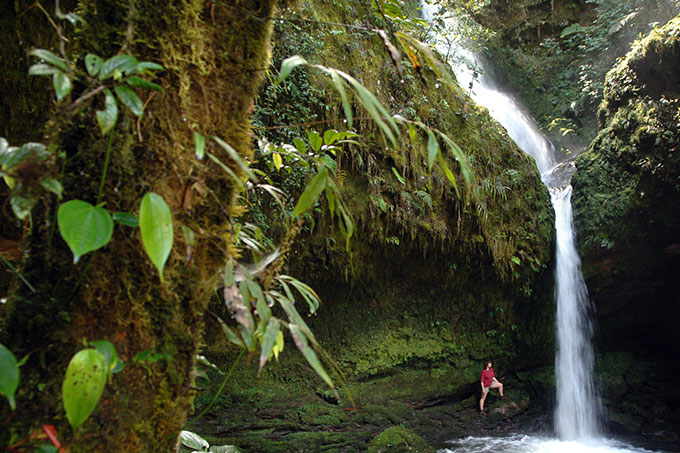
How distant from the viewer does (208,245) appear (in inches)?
37.0

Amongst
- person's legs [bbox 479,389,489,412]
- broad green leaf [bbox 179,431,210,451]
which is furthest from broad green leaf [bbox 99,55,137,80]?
person's legs [bbox 479,389,489,412]

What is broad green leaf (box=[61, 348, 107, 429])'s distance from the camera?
0.63 metres

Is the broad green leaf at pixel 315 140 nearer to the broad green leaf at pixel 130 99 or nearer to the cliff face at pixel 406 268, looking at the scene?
the broad green leaf at pixel 130 99

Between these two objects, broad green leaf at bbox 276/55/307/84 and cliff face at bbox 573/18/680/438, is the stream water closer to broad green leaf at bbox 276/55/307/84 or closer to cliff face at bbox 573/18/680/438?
cliff face at bbox 573/18/680/438

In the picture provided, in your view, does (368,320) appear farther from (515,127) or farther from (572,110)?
(572,110)

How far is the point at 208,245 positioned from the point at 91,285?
250 mm

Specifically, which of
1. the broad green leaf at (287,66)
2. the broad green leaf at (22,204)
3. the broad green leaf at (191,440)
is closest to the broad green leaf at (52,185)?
the broad green leaf at (22,204)

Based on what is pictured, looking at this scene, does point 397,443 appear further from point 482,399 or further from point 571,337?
point 571,337

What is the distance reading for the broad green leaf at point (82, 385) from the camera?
63cm

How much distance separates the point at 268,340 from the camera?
2.58 feet

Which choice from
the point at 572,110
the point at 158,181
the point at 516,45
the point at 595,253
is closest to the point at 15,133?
the point at 158,181

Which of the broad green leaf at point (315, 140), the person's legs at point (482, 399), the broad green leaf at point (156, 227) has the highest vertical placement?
the broad green leaf at point (315, 140)

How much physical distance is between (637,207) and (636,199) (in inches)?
5.0

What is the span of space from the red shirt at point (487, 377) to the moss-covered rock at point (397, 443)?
2362mm
